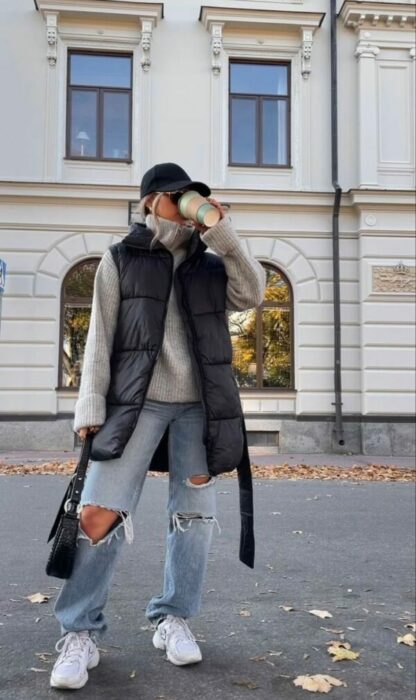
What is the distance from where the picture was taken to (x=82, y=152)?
12.5 metres

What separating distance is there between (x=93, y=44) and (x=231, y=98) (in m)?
2.88

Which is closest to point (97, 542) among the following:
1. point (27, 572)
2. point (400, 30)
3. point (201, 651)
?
point (201, 651)

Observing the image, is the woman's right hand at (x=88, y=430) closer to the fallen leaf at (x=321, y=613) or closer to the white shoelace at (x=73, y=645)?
the white shoelace at (x=73, y=645)

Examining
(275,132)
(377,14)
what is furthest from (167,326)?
(377,14)

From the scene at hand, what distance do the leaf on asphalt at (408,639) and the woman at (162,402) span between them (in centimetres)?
97

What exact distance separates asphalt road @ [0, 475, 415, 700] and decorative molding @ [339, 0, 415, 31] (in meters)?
10.00

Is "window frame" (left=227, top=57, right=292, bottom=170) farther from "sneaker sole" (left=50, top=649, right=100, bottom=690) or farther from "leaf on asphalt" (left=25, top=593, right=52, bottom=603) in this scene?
"sneaker sole" (left=50, top=649, right=100, bottom=690)

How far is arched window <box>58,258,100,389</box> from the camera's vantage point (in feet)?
39.9

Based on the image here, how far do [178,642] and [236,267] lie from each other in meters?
1.50

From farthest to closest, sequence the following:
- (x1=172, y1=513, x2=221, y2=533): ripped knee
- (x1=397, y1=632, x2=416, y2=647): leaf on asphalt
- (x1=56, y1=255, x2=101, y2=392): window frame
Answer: (x1=56, y1=255, x2=101, y2=392): window frame < (x1=397, y1=632, x2=416, y2=647): leaf on asphalt < (x1=172, y1=513, x2=221, y2=533): ripped knee

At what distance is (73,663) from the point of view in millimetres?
2291

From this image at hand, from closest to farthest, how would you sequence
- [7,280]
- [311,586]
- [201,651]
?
[201,651]
[311,586]
[7,280]

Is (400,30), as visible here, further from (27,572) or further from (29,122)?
(27,572)

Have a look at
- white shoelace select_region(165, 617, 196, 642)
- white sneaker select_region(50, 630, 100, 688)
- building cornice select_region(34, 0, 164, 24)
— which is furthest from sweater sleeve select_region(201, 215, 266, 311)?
building cornice select_region(34, 0, 164, 24)
